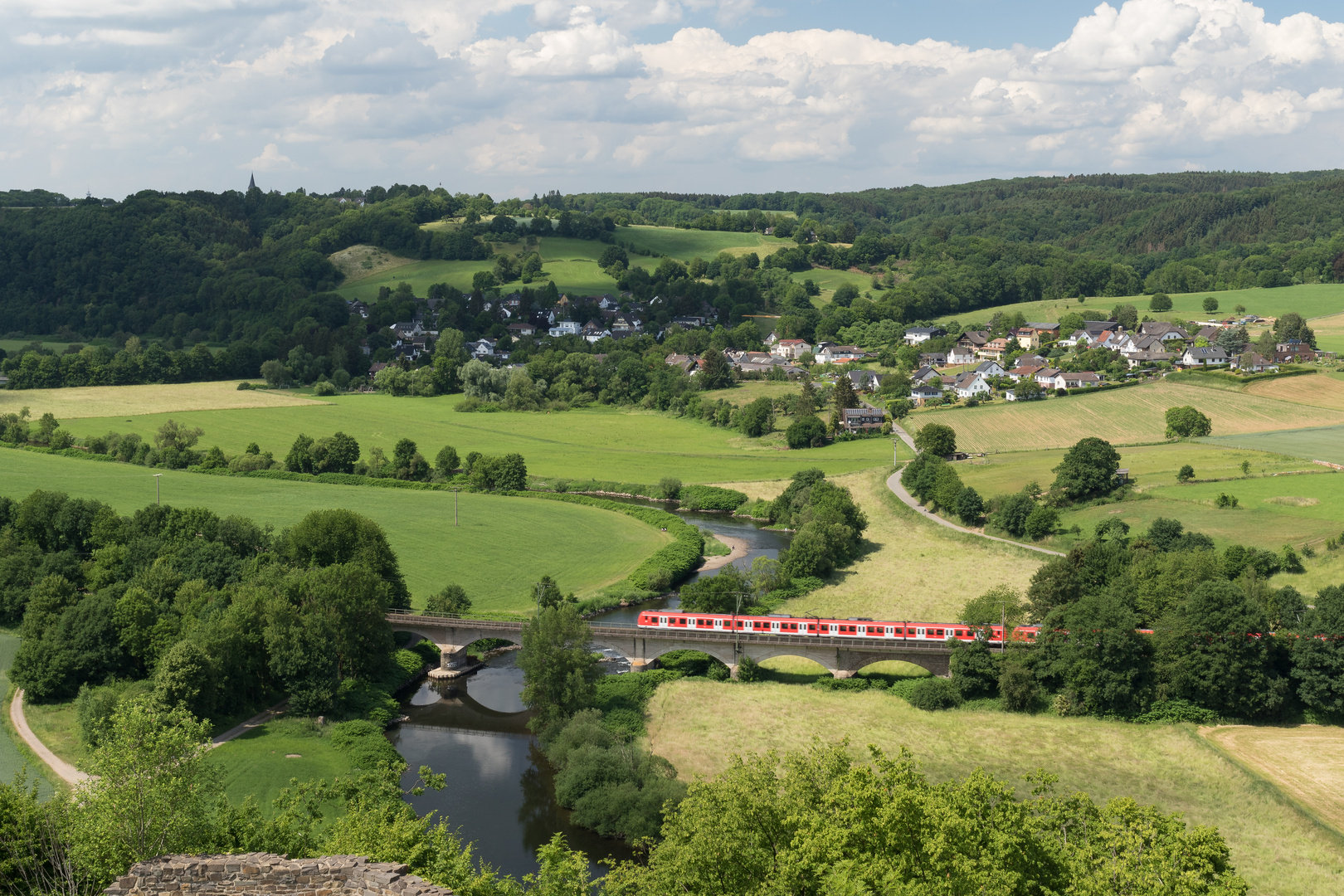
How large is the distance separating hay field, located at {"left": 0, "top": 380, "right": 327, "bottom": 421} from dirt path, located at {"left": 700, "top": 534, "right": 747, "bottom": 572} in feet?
248

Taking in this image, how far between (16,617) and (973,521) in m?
69.7

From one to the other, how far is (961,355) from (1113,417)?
174ft

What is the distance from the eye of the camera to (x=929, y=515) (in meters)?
94.2

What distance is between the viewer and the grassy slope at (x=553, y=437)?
377 ft

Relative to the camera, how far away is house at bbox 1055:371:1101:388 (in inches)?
5197

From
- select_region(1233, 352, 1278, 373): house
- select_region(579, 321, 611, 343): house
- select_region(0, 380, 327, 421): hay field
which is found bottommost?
select_region(0, 380, 327, 421): hay field

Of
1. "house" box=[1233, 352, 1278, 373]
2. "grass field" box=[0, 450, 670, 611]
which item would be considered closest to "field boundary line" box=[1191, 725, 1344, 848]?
"grass field" box=[0, 450, 670, 611]

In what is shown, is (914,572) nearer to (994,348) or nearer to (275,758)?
(275,758)

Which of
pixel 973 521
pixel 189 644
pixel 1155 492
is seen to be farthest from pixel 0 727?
pixel 1155 492

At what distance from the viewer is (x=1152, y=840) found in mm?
30094

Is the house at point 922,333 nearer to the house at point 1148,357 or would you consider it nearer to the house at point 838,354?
the house at point 838,354

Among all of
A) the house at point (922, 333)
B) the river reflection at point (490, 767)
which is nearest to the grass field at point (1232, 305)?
the house at point (922, 333)

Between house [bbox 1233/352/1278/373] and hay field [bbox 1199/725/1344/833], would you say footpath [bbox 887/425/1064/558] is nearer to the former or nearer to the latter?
hay field [bbox 1199/725/1344/833]

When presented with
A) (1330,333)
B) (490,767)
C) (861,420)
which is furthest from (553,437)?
(1330,333)
